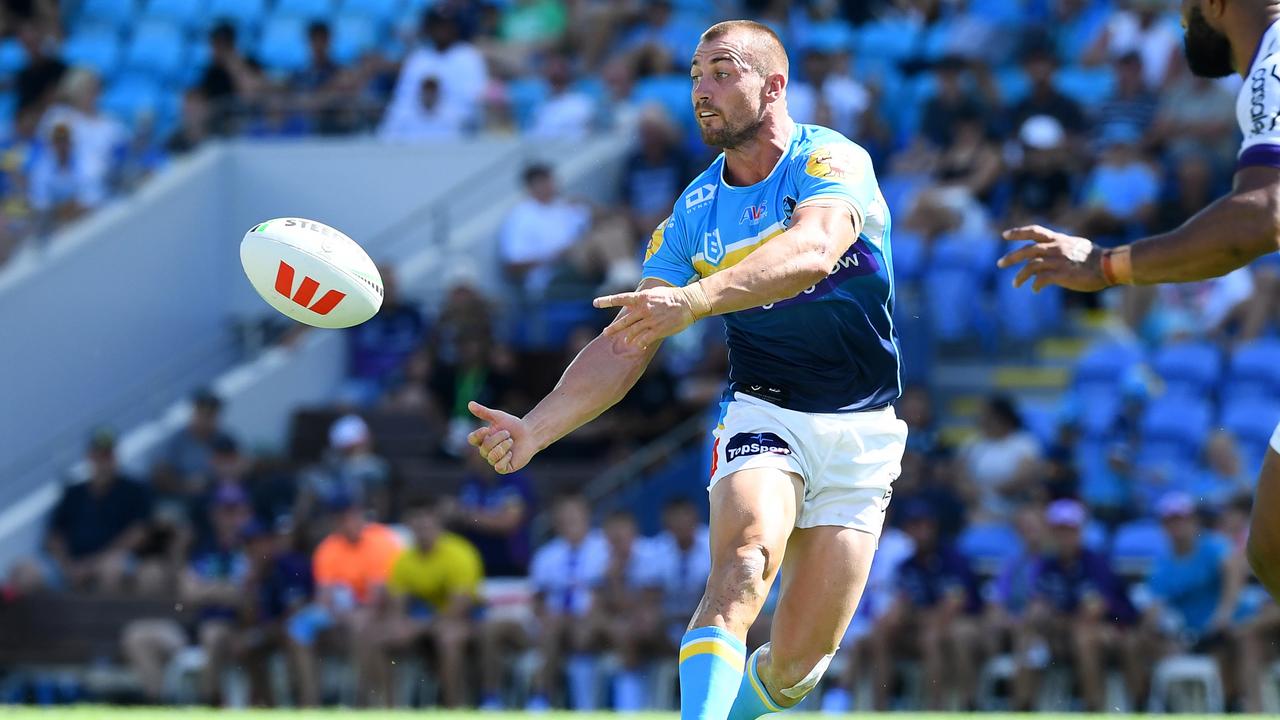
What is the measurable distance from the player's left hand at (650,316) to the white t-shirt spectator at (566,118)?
13998 mm

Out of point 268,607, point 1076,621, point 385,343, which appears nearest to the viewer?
point 1076,621

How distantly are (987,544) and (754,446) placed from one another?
769 centimetres

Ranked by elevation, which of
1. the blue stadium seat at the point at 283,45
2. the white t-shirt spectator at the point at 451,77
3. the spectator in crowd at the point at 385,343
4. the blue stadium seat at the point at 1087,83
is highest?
the blue stadium seat at the point at 283,45

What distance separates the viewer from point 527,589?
48.3ft

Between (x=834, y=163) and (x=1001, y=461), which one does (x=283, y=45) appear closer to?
(x=1001, y=461)

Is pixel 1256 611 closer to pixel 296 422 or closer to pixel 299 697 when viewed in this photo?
pixel 299 697

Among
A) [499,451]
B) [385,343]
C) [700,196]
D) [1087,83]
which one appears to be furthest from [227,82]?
[499,451]

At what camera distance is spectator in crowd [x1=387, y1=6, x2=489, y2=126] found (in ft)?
65.6

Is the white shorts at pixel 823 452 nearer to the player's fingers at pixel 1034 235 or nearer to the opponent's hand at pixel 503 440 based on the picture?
the opponent's hand at pixel 503 440

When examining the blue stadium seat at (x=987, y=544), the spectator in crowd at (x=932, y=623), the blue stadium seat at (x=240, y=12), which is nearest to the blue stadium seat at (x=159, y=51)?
the blue stadium seat at (x=240, y=12)

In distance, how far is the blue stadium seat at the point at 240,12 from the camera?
22547 mm

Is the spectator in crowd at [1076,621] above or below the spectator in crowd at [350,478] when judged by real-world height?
below

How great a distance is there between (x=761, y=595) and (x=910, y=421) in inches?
338

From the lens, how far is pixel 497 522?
15328 mm
